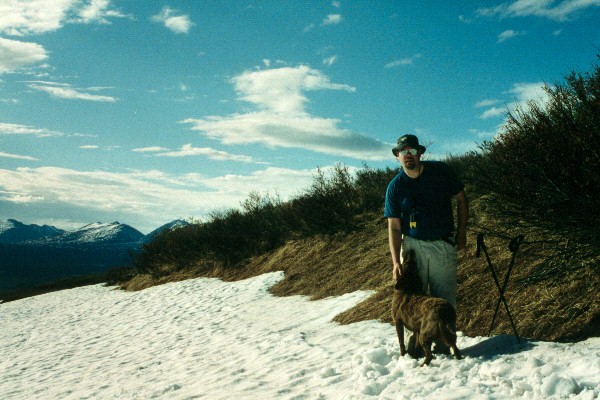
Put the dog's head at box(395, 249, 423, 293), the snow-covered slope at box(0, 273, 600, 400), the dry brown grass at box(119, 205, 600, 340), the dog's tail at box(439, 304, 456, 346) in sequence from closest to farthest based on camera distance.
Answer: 1. the snow-covered slope at box(0, 273, 600, 400)
2. the dog's tail at box(439, 304, 456, 346)
3. the dog's head at box(395, 249, 423, 293)
4. the dry brown grass at box(119, 205, 600, 340)

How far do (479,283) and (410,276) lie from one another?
94.0 inches

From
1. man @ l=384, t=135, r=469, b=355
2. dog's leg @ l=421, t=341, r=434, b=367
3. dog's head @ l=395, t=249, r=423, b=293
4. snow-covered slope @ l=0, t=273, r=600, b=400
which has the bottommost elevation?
snow-covered slope @ l=0, t=273, r=600, b=400

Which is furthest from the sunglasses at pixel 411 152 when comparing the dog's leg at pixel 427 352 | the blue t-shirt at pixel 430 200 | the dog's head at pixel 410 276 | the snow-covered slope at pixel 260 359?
the snow-covered slope at pixel 260 359

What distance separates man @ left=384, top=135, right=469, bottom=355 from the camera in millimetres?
4363

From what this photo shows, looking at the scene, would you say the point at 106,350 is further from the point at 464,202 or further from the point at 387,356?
the point at 464,202

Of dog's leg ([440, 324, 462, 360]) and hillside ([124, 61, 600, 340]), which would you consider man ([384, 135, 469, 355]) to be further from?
hillside ([124, 61, 600, 340])

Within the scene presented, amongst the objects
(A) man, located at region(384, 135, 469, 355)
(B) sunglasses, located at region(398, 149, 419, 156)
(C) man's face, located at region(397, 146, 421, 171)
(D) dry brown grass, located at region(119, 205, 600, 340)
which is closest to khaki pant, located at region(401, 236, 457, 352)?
(A) man, located at region(384, 135, 469, 355)

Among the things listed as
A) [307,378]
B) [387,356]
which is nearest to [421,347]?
[387,356]

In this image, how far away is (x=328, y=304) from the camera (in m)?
9.21

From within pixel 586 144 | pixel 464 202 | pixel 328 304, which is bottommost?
pixel 328 304

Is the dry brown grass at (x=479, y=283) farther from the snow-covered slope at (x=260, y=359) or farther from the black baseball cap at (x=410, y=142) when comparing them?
the black baseball cap at (x=410, y=142)

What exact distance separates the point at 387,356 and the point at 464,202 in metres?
1.86

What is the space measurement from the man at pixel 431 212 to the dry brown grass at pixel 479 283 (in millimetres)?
1121

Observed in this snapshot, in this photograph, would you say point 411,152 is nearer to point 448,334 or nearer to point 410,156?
point 410,156
